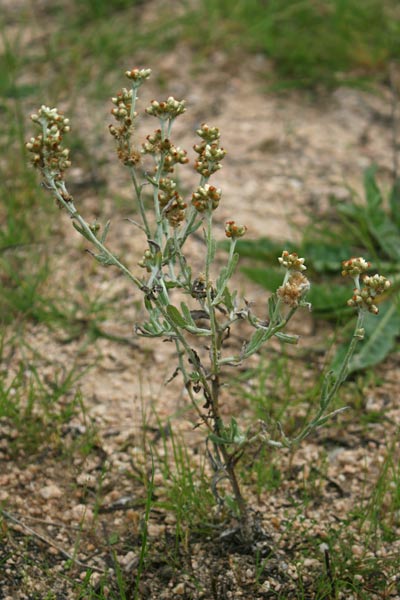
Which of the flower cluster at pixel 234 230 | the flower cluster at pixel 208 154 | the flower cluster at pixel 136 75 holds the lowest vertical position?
Result: the flower cluster at pixel 234 230

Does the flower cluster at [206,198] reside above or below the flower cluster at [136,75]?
below

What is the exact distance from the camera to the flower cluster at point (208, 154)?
1.95 meters

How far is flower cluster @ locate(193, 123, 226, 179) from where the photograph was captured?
195cm

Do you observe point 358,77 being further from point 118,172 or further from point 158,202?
point 158,202

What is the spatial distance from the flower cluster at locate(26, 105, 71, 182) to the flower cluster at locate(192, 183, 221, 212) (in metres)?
0.31

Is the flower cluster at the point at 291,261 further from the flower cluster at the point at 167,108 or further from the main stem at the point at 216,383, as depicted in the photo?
the flower cluster at the point at 167,108

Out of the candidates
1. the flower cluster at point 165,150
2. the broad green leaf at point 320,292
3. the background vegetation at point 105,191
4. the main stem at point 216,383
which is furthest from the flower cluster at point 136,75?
the broad green leaf at point 320,292

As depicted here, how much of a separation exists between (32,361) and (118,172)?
4.05 ft

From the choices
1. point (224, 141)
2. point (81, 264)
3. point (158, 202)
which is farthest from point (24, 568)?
point (224, 141)

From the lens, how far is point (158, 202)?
2.05m

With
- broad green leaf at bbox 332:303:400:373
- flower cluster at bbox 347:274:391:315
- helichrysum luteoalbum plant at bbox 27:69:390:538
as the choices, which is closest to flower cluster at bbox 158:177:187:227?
helichrysum luteoalbum plant at bbox 27:69:390:538

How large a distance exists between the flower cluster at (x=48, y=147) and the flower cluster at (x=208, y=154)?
1.01 ft

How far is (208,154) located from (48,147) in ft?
1.19

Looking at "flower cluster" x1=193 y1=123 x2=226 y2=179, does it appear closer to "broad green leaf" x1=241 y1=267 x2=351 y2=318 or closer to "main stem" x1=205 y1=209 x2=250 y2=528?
"main stem" x1=205 y1=209 x2=250 y2=528
